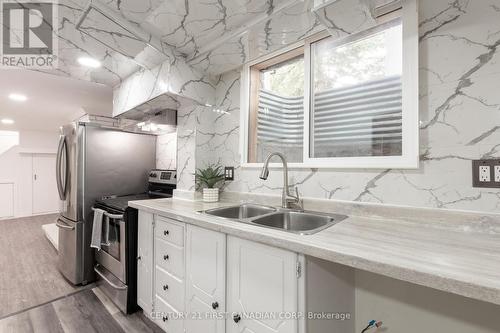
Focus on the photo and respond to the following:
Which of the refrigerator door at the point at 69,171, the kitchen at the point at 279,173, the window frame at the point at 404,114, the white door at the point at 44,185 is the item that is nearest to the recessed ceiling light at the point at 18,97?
the kitchen at the point at 279,173

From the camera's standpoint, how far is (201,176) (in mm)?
2053

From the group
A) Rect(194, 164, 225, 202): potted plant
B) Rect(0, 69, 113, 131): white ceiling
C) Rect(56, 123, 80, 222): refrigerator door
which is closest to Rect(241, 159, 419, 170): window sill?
Rect(194, 164, 225, 202): potted plant

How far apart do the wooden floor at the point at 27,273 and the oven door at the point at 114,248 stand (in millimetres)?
535

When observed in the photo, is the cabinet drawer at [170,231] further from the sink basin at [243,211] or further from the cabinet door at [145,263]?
the sink basin at [243,211]

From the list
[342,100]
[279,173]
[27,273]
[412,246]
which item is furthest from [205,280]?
[27,273]

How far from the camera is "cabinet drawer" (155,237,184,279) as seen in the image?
1455mm

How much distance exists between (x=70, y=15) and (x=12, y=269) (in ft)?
9.79

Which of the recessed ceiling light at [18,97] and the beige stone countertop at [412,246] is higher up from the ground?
the recessed ceiling light at [18,97]

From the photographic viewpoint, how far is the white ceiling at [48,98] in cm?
257

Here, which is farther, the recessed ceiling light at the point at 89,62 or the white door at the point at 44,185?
the white door at the point at 44,185

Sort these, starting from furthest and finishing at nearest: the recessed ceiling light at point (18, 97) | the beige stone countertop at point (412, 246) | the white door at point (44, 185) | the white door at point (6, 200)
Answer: the white door at point (44, 185) < the white door at point (6, 200) < the recessed ceiling light at point (18, 97) < the beige stone countertop at point (412, 246)

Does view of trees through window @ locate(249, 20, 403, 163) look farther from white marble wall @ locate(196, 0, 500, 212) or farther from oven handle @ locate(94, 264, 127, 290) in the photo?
oven handle @ locate(94, 264, 127, 290)

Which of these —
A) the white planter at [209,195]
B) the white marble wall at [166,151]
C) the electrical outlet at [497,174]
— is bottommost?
the white planter at [209,195]

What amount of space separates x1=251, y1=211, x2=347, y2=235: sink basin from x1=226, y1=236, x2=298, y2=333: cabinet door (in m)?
0.28
